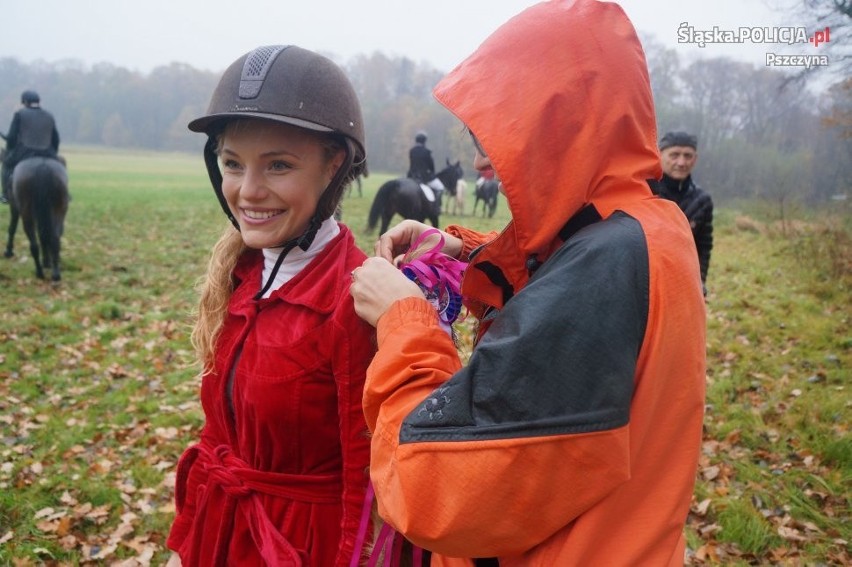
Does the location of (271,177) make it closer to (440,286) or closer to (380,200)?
(440,286)

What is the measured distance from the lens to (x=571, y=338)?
934 mm

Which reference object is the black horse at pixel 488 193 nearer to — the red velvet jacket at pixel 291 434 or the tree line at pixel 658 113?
the tree line at pixel 658 113

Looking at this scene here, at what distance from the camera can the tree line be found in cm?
1823

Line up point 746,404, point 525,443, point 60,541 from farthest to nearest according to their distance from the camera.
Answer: point 746,404 < point 60,541 < point 525,443

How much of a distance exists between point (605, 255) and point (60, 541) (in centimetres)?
414

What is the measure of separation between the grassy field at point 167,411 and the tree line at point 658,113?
8.94ft

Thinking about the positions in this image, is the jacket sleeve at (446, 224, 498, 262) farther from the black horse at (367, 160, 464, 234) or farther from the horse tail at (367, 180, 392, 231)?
the horse tail at (367, 180, 392, 231)

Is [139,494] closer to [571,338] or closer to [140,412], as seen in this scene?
[140,412]

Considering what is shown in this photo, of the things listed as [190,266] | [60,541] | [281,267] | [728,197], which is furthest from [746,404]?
[728,197]

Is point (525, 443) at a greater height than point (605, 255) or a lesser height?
lesser

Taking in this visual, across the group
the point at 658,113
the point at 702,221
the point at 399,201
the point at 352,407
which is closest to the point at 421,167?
the point at 399,201

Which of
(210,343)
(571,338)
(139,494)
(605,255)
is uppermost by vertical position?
(605,255)

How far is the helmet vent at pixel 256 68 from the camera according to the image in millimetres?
1708

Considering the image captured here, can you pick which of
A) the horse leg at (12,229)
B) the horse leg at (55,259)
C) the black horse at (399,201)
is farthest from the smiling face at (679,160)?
the horse leg at (12,229)
